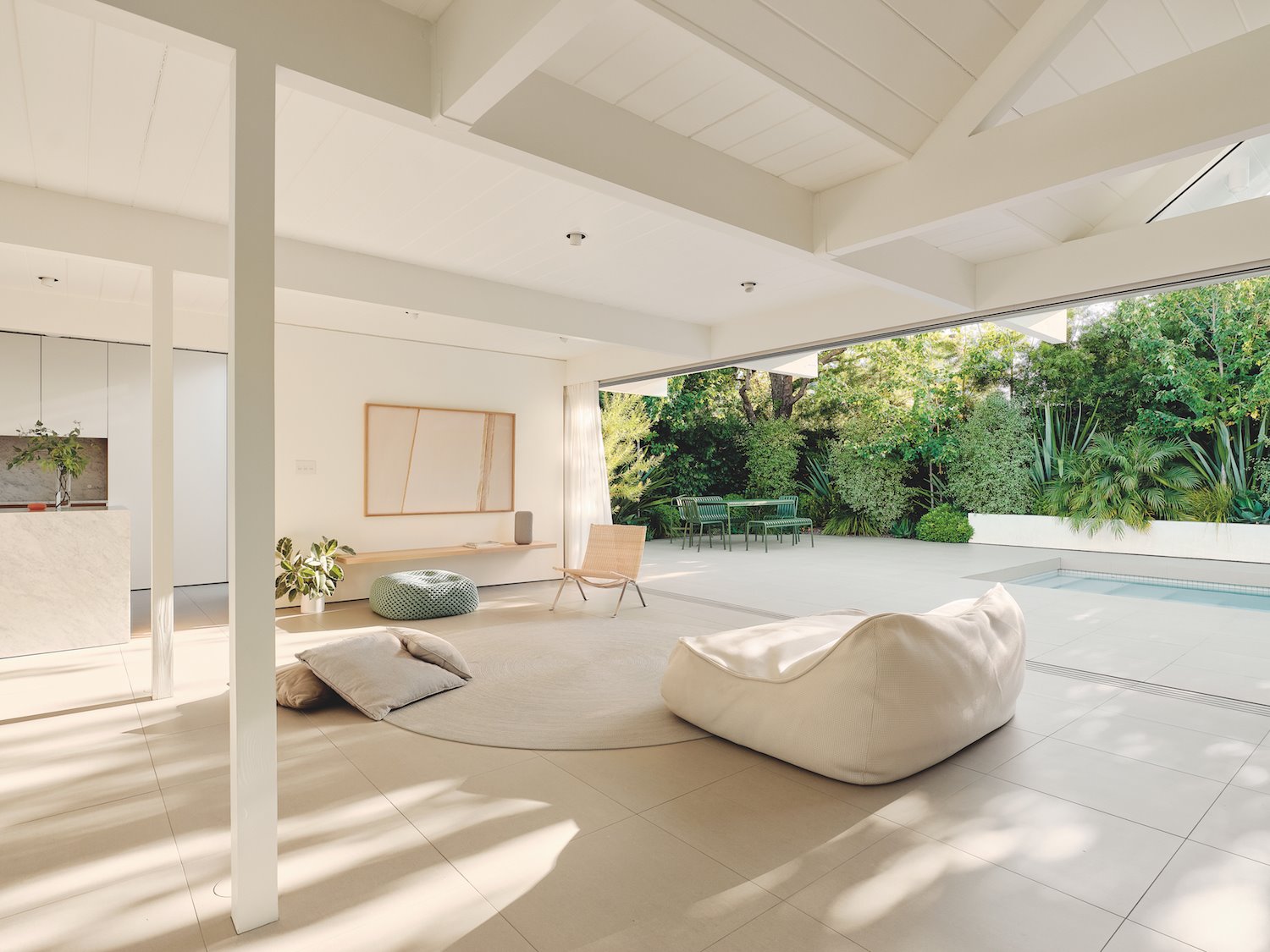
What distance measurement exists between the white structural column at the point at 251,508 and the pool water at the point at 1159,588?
810 centimetres

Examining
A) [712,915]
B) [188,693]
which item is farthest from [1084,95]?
[188,693]

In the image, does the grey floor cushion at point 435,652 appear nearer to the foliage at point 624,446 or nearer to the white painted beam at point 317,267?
the white painted beam at point 317,267

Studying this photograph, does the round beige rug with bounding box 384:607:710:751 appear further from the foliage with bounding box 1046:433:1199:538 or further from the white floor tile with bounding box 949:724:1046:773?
the foliage with bounding box 1046:433:1199:538

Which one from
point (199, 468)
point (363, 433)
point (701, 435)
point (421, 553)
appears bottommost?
point (421, 553)

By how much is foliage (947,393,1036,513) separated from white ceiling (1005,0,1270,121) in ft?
30.6

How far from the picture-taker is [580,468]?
838 centimetres

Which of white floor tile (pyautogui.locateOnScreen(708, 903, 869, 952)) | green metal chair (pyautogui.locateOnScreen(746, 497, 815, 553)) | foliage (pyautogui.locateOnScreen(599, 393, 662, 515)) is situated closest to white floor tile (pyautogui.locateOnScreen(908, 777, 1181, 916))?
white floor tile (pyautogui.locateOnScreen(708, 903, 869, 952))

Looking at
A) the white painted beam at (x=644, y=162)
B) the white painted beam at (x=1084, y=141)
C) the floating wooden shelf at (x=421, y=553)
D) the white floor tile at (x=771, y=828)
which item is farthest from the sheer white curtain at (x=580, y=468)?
the white floor tile at (x=771, y=828)

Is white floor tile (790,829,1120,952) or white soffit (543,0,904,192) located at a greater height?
white soffit (543,0,904,192)

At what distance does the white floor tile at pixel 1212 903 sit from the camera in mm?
1825

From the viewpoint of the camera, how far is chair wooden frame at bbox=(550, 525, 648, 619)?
620cm

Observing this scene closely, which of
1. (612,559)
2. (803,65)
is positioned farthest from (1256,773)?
(612,559)

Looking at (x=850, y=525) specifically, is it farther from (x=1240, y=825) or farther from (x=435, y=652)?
(x=1240, y=825)

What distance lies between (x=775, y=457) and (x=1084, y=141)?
11.6m
